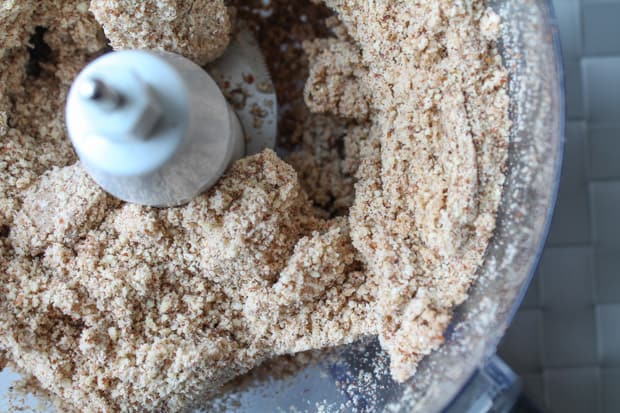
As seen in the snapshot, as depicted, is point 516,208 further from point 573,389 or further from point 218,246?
point 573,389

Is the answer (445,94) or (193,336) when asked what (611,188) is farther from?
(193,336)

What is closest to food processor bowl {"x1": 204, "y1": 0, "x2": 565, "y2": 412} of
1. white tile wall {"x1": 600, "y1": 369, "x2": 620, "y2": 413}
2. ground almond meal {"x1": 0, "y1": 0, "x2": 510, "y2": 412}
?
ground almond meal {"x1": 0, "y1": 0, "x2": 510, "y2": 412}

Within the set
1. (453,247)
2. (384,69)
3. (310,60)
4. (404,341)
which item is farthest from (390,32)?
(404,341)

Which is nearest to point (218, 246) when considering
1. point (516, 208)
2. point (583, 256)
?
point (516, 208)

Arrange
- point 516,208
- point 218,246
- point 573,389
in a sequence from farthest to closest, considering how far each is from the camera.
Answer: point 573,389, point 218,246, point 516,208

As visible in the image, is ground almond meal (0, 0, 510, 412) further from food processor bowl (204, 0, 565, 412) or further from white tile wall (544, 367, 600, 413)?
white tile wall (544, 367, 600, 413)

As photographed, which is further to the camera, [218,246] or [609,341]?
[609,341]
